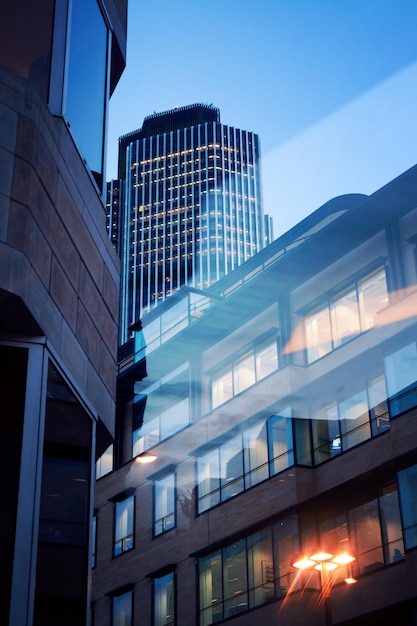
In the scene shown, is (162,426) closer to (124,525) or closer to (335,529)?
(124,525)

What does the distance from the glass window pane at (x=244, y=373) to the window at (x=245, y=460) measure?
2.72 metres

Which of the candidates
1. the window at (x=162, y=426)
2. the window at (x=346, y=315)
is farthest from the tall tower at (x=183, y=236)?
the window at (x=346, y=315)

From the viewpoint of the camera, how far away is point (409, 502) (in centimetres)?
2912

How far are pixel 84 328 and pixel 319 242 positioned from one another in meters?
23.5

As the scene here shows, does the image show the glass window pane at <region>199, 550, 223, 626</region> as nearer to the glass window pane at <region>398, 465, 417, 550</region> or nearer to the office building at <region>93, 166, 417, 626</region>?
the office building at <region>93, 166, 417, 626</region>

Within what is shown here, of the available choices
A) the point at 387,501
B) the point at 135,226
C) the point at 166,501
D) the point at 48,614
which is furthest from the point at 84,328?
the point at 135,226

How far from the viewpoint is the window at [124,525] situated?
4259 centimetres

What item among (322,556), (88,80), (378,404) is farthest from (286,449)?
(88,80)

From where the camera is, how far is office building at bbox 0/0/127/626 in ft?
38.3

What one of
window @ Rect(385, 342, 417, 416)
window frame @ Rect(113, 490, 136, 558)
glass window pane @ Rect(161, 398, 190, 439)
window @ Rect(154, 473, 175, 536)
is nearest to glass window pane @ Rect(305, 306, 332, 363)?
window @ Rect(385, 342, 417, 416)

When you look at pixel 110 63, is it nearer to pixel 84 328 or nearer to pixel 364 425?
pixel 84 328

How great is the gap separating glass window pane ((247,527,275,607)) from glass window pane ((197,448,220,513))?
11.9 ft

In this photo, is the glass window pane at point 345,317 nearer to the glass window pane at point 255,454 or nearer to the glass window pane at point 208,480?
the glass window pane at point 255,454

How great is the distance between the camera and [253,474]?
118ft
